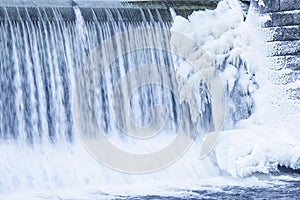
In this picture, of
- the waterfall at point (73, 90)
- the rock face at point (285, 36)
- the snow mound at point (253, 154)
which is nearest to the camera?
the waterfall at point (73, 90)

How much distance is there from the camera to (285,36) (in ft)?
32.1

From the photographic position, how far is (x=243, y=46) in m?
10.1

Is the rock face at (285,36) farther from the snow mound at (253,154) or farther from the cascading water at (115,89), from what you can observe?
the snow mound at (253,154)

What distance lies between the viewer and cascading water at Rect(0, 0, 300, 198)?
351 inches

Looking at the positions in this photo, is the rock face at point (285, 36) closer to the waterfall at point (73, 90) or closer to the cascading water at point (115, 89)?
the cascading water at point (115, 89)

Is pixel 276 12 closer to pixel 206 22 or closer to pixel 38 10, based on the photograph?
pixel 206 22

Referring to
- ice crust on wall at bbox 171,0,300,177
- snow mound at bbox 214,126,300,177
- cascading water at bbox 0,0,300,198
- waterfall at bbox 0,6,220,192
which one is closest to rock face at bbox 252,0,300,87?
ice crust on wall at bbox 171,0,300,177

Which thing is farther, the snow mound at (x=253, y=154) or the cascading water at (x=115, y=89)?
the snow mound at (x=253, y=154)

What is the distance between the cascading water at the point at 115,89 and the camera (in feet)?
29.2

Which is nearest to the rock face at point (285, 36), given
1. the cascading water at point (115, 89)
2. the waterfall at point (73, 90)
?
the cascading water at point (115, 89)

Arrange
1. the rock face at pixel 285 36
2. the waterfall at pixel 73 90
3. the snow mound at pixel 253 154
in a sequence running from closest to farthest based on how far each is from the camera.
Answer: the waterfall at pixel 73 90 < the snow mound at pixel 253 154 < the rock face at pixel 285 36

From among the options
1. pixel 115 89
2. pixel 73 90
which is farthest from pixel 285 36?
pixel 73 90

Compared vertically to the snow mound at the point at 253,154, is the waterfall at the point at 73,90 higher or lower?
higher

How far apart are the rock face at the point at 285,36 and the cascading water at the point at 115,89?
1.23 feet
